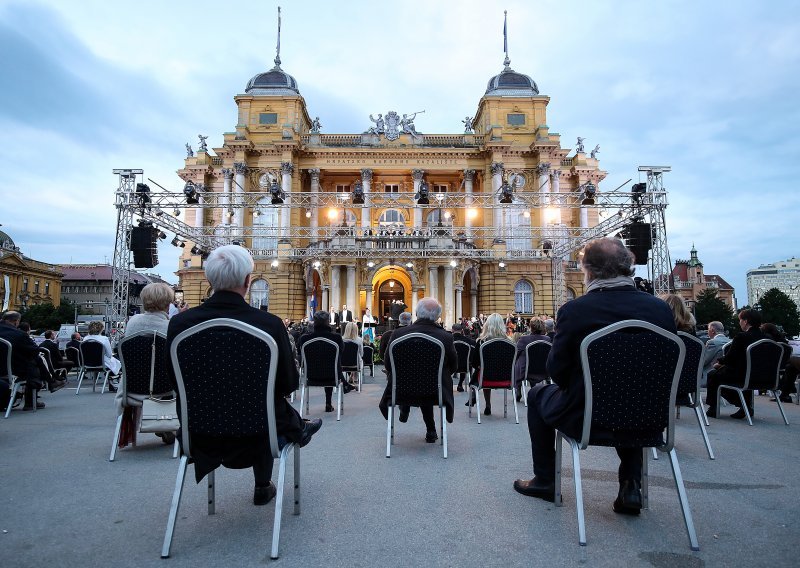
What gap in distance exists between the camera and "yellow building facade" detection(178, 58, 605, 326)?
32625 mm

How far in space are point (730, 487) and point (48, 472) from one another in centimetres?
614

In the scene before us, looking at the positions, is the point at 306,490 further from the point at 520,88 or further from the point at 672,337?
the point at 520,88

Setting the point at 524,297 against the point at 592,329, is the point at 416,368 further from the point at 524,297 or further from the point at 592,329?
the point at 524,297

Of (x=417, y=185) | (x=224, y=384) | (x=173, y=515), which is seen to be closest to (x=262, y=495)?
(x=173, y=515)

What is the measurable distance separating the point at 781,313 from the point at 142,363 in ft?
198

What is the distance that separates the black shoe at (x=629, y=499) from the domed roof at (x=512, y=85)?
1490 inches

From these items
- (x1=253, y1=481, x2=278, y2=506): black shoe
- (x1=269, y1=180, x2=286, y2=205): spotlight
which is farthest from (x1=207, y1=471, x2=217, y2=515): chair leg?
(x1=269, y1=180, x2=286, y2=205): spotlight

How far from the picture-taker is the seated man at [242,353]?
283 cm

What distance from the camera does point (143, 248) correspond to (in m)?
18.0

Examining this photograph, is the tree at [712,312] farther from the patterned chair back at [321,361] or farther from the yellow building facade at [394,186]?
the patterned chair back at [321,361]

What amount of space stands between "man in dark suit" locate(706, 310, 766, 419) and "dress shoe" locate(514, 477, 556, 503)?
16.1ft

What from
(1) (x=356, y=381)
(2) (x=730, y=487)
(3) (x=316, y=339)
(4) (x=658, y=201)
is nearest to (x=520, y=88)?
(4) (x=658, y=201)

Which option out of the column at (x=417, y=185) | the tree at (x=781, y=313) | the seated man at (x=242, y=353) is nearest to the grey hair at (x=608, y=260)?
the seated man at (x=242, y=353)

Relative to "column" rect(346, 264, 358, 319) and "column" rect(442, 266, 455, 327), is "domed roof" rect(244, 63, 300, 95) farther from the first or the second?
"column" rect(442, 266, 455, 327)
